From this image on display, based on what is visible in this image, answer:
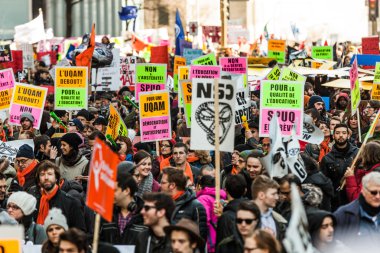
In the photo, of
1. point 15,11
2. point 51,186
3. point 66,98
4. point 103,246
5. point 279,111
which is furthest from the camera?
point 15,11

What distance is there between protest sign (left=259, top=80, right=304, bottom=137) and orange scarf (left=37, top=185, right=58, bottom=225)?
3.82 meters

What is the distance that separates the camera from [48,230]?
945 centimetres

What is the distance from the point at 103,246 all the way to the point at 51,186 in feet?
7.24

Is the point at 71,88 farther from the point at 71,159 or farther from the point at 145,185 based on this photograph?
the point at 145,185

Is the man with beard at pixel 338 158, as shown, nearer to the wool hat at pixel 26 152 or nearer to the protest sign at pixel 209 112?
the protest sign at pixel 209 112

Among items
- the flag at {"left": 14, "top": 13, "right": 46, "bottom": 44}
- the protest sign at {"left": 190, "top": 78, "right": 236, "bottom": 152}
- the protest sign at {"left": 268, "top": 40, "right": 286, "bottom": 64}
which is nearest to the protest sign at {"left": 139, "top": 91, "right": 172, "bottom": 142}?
the protest sign at {"left": 190, "top": 78, "right": 236, "bottom": 152}

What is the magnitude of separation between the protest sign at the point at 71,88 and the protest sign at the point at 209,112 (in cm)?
671

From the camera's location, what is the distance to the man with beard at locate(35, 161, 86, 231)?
1072cm

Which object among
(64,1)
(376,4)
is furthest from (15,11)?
(376,4)

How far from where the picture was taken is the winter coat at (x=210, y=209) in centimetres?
1019

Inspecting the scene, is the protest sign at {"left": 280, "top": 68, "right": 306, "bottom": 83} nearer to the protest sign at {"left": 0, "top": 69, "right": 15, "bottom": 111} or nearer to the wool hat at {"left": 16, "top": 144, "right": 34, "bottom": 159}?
the protest sign at {"left": 0, "top": 69, "right": 15, "bottom": 111}

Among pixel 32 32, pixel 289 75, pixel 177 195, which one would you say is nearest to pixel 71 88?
pixel 289 75

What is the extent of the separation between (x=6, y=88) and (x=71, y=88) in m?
0.86

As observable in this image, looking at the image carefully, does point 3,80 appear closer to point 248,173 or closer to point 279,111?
point 279,111
